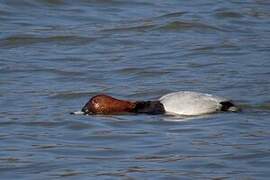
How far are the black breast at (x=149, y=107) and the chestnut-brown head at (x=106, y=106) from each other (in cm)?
6

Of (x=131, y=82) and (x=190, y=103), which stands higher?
(x=190, y=103)

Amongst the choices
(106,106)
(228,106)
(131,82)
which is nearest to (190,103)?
(228,106)

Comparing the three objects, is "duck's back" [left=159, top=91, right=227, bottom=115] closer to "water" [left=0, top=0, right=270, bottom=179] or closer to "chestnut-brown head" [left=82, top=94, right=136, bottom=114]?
"water" [left=0, top=0, right=270, bottom=179]

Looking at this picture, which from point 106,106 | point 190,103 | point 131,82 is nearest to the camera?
point 190,103

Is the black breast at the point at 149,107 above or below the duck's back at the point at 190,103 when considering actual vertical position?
below

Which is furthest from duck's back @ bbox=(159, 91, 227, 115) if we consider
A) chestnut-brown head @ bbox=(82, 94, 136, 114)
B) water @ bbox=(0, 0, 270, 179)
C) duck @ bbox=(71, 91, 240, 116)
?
chestnut-brown head @ bbox=(82, 94, 136, 114)

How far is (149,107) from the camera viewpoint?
33.9ft

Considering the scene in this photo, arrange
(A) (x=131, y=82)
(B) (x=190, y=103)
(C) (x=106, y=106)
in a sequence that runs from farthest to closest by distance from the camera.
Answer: (A) (x=131, y=82)
(C) (x=106, y=106)
(B) (x=190, y=103)

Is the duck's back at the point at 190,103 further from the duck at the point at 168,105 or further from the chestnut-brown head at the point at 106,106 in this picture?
the chestnut-brown head at the point at 106,106

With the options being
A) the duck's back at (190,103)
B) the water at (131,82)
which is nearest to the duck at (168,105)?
the duck's back at (190,103)

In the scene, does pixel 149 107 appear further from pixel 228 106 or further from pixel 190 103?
pixel 228 106

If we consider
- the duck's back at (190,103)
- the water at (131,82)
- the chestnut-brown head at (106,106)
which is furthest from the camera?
the chestnut-brown head at (106,106)

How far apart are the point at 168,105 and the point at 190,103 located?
0.22 m

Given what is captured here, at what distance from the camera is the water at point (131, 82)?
8.29 m
